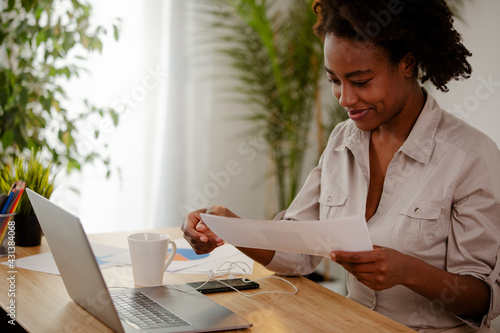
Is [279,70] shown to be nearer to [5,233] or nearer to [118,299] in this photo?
[5,233]

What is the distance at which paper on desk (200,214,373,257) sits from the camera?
1.02 metres

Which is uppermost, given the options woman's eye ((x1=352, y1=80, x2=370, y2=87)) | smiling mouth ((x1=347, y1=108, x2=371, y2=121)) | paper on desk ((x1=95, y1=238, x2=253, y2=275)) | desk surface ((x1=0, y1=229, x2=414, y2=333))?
woman's eye ((x1=352, y1=80, x2=370, y2=87))

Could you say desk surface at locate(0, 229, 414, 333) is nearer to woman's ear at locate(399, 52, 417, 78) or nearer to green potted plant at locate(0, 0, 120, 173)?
woman's ear at locate(399, 52, 417, 78)

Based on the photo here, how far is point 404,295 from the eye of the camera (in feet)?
4.70

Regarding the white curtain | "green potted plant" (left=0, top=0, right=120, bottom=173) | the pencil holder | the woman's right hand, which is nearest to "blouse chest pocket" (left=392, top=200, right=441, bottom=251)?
the woman's right hand

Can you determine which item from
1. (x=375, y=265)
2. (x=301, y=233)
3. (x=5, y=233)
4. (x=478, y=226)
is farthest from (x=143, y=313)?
(x=478, y=226)

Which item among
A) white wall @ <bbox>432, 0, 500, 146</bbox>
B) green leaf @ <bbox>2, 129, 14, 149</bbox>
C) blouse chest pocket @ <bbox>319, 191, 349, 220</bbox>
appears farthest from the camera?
green leaf @ <bbox>2, 129, 14, 149</bbox>

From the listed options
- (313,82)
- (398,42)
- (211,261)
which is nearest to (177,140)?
(313,82)

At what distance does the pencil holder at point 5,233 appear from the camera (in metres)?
1.40

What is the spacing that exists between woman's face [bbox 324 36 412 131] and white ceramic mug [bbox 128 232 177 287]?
579 millimetres

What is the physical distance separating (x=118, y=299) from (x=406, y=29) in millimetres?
924

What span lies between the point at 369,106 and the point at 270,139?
1.79m

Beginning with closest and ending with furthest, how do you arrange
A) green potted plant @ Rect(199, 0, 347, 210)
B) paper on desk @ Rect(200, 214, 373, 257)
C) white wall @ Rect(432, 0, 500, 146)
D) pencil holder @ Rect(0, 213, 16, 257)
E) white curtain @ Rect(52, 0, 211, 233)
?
paper on desk @ Rect(200, 214, 373, 257) < pencil holder @ Rect(0, 213, 16, 257) < white wall @ Rect(432, 0, 500, 146) < white curtain @ Rect(52, 0, 211, 233) < green potted plant @ Rect(199, 0, 347, 210)

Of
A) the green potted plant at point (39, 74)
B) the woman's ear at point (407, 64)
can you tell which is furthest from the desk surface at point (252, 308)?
the green potted plant at point (39, 74)
